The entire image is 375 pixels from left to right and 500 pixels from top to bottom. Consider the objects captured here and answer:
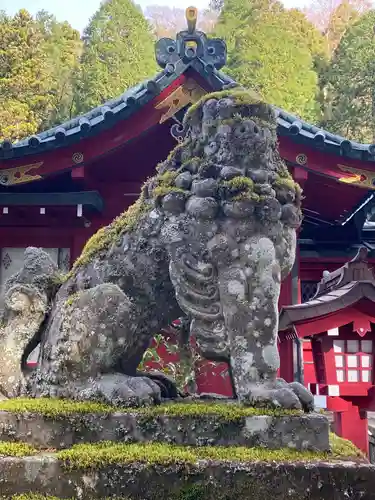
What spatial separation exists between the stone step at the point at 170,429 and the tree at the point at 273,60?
56.6 ft

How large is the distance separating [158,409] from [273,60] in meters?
19.6

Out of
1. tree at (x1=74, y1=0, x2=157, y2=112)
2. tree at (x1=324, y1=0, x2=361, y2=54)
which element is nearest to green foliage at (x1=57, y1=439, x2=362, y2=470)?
tree at (x1=74, y1=0, x2=157, y2=112)

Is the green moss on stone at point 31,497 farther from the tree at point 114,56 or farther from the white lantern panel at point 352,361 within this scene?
the tree at point 114,56

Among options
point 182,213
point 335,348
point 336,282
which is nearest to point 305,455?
point 182,213

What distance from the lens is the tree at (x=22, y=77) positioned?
1731 centimetres

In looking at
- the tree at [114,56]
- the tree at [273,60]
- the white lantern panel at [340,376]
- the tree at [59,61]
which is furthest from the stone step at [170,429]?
the tree at [59,61]

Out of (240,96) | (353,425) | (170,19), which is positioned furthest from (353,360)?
(170,19)

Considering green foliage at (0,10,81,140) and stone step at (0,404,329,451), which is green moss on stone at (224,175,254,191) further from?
green foliage at (0,10,81,140)

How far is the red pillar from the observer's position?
4398mm

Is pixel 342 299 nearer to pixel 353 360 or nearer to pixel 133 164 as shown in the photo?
pixel 353 360

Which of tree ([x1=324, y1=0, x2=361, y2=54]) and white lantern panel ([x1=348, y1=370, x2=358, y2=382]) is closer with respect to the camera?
white lantern panel ([x1=348, y1=370, x2=358, y2=382])

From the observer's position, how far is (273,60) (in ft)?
64.7

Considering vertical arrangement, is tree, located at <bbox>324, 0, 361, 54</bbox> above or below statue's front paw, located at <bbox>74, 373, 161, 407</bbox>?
above

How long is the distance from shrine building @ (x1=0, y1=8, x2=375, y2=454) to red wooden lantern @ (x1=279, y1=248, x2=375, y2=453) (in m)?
0.49
